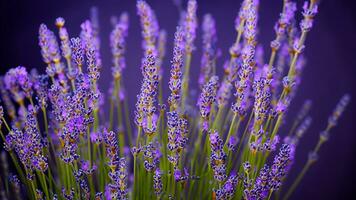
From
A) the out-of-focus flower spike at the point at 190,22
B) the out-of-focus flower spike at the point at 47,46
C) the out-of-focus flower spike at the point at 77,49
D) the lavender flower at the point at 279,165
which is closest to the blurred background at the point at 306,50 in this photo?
the out-of-focus flower spike at the point at 190,22

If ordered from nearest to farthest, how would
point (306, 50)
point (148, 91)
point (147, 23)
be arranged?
point (148, 91) → point (147, 23) → point (306, 50)

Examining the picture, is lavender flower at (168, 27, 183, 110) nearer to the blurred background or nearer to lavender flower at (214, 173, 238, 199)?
lavender flower at (214, 173, 238, 199)

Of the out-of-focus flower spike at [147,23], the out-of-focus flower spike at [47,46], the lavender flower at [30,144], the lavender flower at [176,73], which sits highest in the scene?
the out-of-focus flower spike at [147,23]

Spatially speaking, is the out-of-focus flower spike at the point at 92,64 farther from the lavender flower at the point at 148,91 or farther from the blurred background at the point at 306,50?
the blurred background at the point at 306,50

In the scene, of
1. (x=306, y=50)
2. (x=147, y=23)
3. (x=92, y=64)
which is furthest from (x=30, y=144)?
(x=306, y=50)

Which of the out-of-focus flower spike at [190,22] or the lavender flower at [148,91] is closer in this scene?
the lavender flower at [148,91]

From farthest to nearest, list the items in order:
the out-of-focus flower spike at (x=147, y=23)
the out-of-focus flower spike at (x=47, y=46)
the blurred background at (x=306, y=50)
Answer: the blurred background at (x=306, y=50), the out-of-focus flower spike at (x=147, y=23), the out-of-focus flower spike at (x=47, y=46)

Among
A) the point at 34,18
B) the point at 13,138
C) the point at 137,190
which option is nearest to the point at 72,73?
the point at 13,138

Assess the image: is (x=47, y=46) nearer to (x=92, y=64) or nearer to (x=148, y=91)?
(x=92, y=64)

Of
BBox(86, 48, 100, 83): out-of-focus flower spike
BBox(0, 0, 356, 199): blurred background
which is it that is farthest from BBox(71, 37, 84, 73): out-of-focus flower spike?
BBox(0, 0, 356, 199): blurred background
